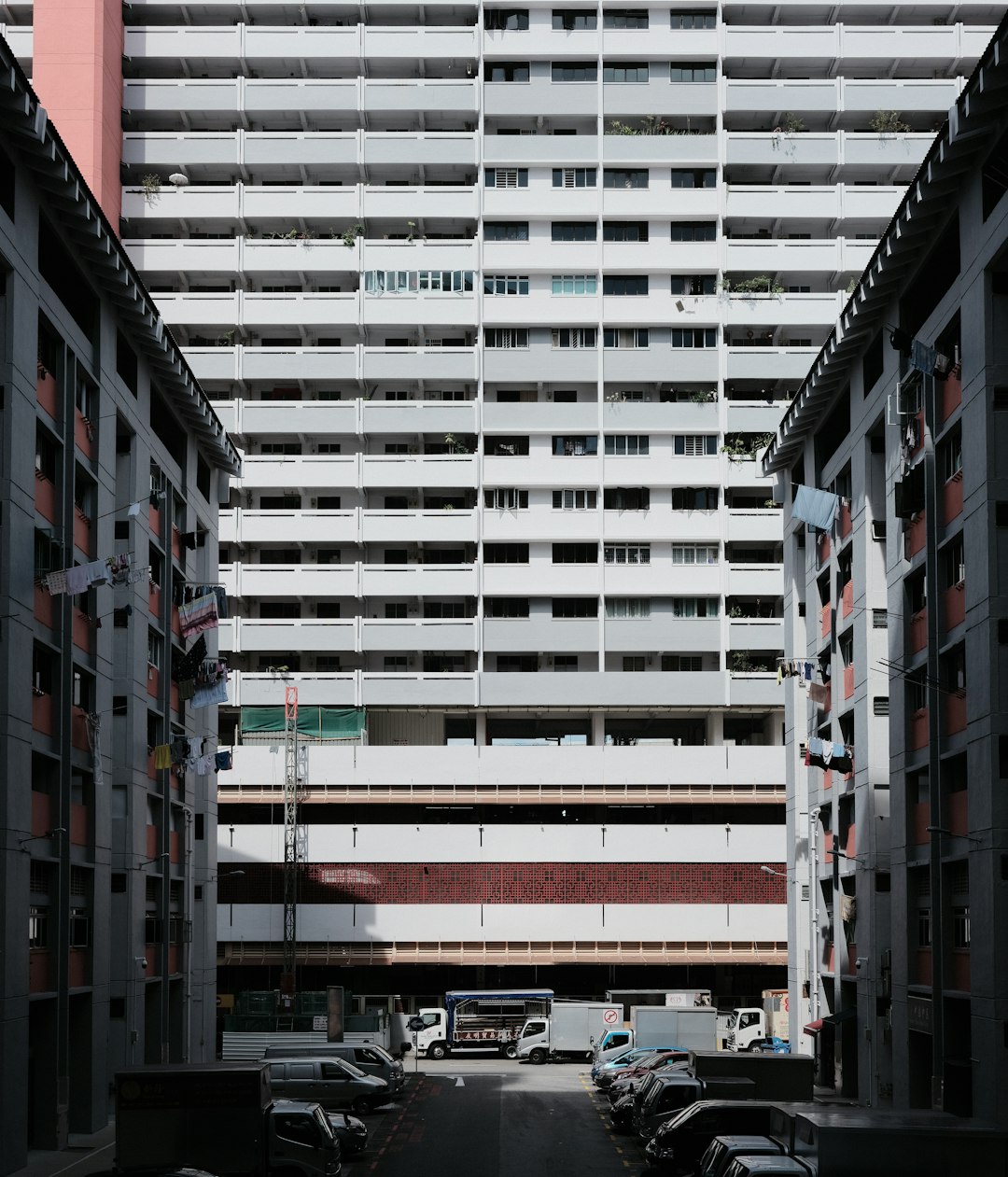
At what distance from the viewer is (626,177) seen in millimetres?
86312

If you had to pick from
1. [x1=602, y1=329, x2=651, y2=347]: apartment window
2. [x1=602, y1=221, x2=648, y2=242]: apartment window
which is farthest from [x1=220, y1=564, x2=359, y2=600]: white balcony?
[x1=602, y1=221, x2=648, y2=242]: apartment window

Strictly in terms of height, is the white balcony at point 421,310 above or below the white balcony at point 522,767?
above

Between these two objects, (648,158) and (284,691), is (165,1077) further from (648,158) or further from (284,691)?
(648,158)

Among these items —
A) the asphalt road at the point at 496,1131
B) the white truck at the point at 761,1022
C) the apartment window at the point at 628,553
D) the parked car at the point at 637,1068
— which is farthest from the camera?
→ the apartment window at the point at 628,553

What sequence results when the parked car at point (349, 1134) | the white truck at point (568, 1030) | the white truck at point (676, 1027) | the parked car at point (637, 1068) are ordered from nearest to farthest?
1. the parked car at point (349, 1134)
2. the parked car at point (637, 1068)
3. the white truck at point (676, 1027)
4. the white truck at point (568, 1030)

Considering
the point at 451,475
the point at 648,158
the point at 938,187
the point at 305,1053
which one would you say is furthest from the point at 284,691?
the point at 938,187

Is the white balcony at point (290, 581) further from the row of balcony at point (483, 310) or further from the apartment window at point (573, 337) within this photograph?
the apartment window at point (573, 337)

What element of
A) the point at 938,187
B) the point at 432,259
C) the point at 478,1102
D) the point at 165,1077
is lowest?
the point at 478,1102

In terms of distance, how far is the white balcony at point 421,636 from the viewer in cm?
8225

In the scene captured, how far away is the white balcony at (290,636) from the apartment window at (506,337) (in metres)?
16.1

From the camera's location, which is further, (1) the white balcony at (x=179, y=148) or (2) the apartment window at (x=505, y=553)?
(1) the white balcony at (x=179, y=148)

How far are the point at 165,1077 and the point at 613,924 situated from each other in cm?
4876

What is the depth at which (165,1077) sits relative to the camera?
32.6 m

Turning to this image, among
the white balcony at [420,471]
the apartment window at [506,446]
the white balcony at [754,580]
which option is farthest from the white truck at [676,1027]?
the apartment window at [506,446]
